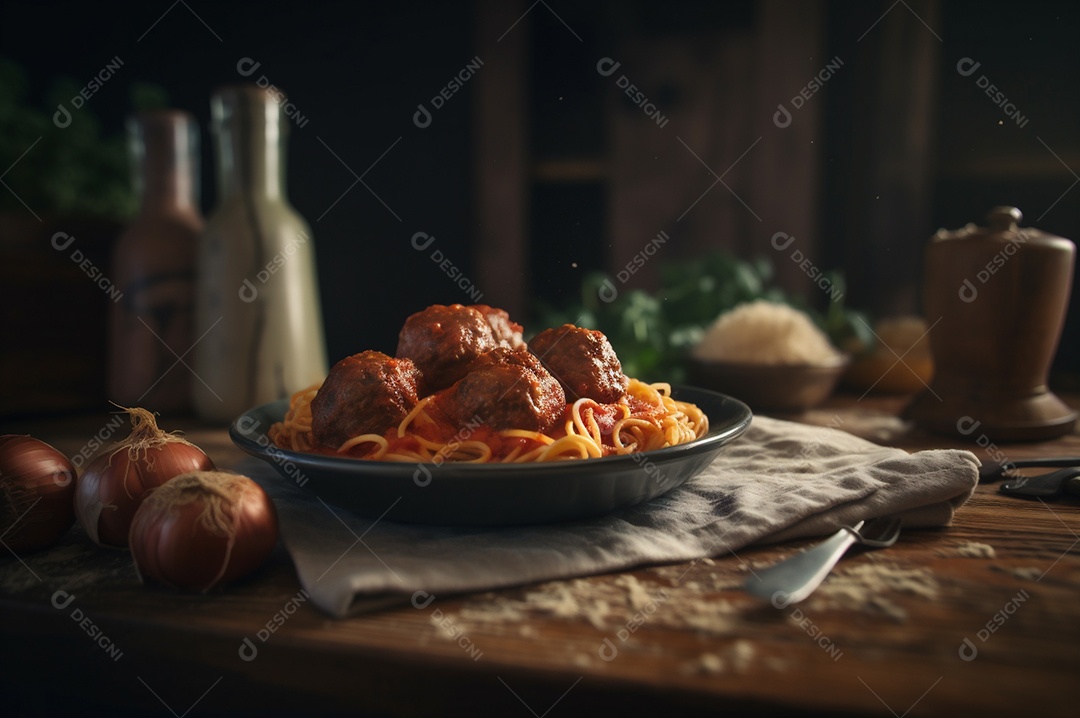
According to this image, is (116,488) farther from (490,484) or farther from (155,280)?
(155,280)

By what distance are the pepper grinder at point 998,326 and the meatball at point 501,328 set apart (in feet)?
3.96

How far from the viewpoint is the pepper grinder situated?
2.10 metres

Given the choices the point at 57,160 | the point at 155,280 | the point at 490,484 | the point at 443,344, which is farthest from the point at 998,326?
the point at 57,160

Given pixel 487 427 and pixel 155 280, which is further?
pixel 155 280

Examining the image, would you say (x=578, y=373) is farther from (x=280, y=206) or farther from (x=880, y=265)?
(x=880, y=265)

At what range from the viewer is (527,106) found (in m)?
4.79

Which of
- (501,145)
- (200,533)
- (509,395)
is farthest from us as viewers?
(501,145)

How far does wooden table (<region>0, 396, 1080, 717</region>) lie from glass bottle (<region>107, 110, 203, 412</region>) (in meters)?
1.42

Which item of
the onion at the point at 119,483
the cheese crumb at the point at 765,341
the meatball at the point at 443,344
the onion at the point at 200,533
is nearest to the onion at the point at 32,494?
the onion at the point at 119,483

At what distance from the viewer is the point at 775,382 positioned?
2.61 meters

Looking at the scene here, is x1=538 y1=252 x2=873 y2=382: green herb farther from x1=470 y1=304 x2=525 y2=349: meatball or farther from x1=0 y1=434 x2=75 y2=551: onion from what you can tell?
x1=0 y1=434 x2=75 y2=551: onion

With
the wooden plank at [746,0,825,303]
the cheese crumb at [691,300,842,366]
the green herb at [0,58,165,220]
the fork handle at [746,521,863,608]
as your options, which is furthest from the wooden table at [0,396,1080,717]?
the wooden plank at [746,0,825,303]

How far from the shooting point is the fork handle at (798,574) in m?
Answer: 1.09

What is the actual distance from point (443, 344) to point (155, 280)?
144 centimetres
